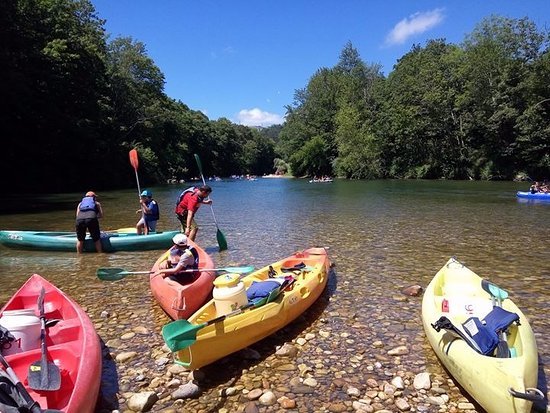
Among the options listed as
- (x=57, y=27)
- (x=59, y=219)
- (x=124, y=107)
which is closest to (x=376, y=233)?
(x=59, y=219)

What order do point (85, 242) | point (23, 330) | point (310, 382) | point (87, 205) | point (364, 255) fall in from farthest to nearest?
point (85, 242)
point (364, 255)
point (87, 205)
point (310, 382)
point (23, 330)

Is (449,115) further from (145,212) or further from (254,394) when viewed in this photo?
(254,394)

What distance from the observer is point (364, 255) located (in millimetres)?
11242

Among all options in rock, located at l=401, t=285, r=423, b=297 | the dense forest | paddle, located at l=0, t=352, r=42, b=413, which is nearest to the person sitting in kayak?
paddle, located at l=0, t=352, r=42, b=413

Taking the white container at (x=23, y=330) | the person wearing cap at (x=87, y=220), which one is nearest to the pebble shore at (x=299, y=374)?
the white container at (x=23, y=330)

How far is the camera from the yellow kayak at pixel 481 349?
12.3ft

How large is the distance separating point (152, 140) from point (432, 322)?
5557cm

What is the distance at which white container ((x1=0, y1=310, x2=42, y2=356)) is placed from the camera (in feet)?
15.3

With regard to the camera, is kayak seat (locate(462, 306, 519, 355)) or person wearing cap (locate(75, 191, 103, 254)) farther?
person wearing cap (locate(75, 191, 103, 254))

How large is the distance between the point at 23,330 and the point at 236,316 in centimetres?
249

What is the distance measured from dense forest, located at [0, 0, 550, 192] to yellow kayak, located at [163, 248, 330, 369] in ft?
107

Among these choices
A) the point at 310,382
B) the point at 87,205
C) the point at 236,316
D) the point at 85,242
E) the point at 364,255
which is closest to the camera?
the point at 310,382

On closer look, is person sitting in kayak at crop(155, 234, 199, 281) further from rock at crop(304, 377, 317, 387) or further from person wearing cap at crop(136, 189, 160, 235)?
person wearing cap at crop(136, 189, 160, 235)

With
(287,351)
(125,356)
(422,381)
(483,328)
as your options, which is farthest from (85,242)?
(483,328)
